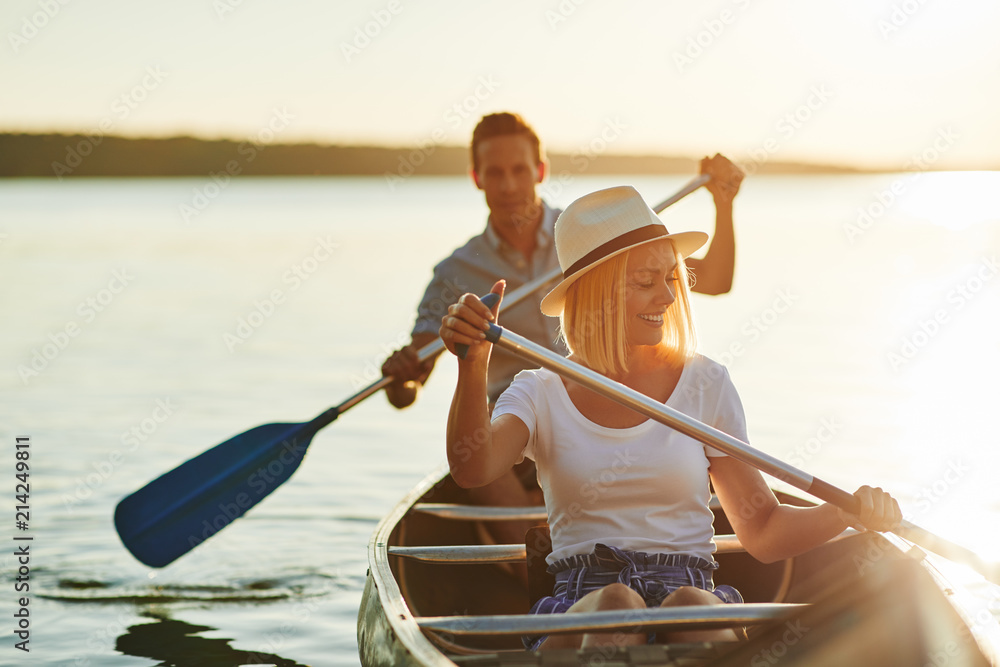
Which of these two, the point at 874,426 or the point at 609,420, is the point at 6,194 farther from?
the point at 609,420

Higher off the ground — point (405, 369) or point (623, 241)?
point (623, 241)

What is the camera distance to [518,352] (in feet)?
10.3

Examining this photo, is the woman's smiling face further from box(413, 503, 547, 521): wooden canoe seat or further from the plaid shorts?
box(413, 503, 547, 521): wooden canoe seat

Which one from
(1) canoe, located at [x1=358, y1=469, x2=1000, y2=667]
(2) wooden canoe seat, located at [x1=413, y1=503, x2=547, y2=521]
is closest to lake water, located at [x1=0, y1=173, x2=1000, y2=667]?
(2) wooden canoe seat, located at [x1=413, y1=503, x2=547, y2=521]

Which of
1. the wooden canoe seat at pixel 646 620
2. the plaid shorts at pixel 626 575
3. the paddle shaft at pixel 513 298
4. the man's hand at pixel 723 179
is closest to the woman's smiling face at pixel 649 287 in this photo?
the plaid shorts at pixel 626 575

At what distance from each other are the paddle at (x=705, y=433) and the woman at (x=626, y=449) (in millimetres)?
77

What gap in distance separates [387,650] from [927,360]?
1014 cm

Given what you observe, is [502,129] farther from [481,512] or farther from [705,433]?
[705,433]

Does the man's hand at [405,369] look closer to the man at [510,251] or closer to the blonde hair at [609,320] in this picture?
the man at [510,251]

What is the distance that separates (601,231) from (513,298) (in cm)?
212

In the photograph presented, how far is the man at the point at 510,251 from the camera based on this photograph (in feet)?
17.4

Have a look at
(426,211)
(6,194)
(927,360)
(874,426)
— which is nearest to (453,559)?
(874,426)

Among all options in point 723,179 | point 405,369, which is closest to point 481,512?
point 405,369

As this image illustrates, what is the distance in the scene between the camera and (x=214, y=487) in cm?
569
